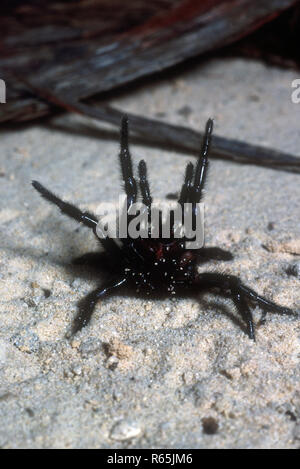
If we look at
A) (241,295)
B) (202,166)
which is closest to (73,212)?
(202,166)

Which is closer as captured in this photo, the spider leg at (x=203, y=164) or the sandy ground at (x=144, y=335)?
the sandy ground at (x=144, y=335)

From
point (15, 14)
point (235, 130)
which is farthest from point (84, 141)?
point (15, 14)

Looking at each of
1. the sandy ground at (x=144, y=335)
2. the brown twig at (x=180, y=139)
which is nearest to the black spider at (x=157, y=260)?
the sandy ground at (x=144, y=335)

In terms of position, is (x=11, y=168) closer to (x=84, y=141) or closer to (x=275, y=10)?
(x=84, y=141)

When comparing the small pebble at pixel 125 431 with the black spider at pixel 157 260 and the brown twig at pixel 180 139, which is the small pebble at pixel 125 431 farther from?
the brown twig at pixel 180 139

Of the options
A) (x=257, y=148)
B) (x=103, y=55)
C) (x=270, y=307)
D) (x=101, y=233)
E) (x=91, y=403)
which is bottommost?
(x=91, y=403)

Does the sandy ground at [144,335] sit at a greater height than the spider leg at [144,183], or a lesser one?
lesser

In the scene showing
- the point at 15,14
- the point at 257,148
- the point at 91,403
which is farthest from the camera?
the point at 15,14

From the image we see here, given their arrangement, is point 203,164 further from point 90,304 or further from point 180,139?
point 180,139
